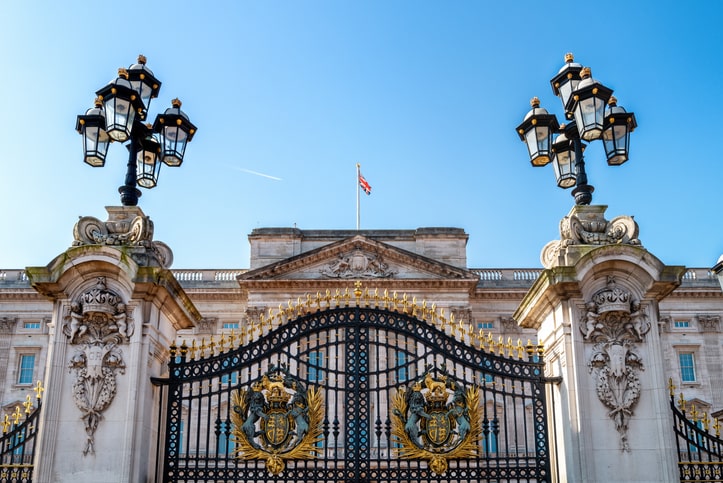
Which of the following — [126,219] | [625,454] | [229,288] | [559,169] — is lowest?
[625,454]

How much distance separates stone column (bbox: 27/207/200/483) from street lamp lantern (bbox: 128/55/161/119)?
203cm

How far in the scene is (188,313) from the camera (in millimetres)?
12016

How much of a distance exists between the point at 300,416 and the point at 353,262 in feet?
108

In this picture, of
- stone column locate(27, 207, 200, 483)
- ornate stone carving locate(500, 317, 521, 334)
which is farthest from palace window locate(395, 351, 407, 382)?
ornate stone carving locate(500, 317, 521, 334)

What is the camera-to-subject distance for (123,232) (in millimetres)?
10969

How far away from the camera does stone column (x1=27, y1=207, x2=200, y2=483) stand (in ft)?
32.7

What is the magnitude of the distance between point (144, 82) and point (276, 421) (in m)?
5.34

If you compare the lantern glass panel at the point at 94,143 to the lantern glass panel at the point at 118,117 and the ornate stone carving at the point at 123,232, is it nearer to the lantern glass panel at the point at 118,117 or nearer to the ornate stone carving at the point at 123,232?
the lantern glass panel at the point at 118,117

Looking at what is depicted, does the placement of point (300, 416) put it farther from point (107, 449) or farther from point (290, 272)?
point (290, 272)

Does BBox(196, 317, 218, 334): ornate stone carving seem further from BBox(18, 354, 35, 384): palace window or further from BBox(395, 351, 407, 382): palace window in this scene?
BBox(395, 351, 407, 382): palace window

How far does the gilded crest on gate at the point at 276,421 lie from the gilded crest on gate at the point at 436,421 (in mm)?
1149

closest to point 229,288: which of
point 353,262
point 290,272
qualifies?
point 290,272

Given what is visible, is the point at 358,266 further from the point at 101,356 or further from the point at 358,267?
the point at 101,356

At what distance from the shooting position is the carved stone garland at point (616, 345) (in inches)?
399
